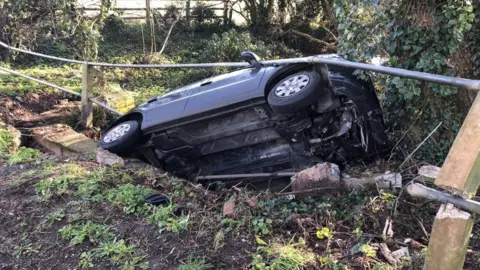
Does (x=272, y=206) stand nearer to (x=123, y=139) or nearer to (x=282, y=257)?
(x=282, y=257)

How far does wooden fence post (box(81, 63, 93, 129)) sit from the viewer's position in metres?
6.73

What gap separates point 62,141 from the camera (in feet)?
19.4

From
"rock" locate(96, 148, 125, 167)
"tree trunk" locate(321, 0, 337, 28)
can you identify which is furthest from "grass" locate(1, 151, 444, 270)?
"tree trunk" locate(321, 0, 337, 28)

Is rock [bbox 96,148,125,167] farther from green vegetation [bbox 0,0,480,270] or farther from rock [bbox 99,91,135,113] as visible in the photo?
rock [bbox 99,91,135,113]

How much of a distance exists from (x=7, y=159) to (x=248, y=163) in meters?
2.64

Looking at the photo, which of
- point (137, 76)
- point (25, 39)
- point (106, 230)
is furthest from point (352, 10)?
point (25, 39)

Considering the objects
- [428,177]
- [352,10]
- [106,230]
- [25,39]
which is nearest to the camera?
[428,177]

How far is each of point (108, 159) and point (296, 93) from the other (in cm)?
213

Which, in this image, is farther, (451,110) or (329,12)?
(329,12)

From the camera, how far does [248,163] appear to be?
5281 millimetres

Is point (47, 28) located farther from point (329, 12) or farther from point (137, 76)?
point (329, 12)

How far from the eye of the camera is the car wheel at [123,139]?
5566 mm

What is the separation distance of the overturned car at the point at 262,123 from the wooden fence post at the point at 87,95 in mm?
1400

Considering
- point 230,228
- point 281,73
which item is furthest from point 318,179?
point 281,73
